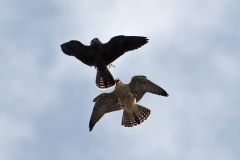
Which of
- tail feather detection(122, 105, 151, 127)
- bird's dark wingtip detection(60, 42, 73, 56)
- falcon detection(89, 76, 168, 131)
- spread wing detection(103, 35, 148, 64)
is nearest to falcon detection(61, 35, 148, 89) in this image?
spread wing detection(103, 35, 148, 64)

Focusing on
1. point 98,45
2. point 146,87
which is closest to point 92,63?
point 98,45

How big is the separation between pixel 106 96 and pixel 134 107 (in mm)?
894

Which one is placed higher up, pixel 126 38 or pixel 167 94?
pixel 126 38

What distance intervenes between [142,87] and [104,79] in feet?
4.23

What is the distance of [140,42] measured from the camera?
1781 centimetres

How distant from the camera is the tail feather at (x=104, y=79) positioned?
1761 cm

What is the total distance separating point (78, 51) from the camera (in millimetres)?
18203

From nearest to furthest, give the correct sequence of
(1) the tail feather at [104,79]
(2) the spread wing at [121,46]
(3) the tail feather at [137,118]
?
(1) the tail feather at [104,79], (2) the spread wing at [121,46], (3) the tail feather at [137,118]

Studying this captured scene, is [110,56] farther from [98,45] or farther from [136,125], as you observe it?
[136,125]

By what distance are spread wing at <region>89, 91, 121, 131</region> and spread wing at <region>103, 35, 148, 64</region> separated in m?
1.24

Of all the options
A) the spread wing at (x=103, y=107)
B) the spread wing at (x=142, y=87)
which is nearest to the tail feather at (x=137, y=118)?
the spread wing at (x=103, y=107)

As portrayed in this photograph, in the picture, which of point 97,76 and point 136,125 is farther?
point 136,125

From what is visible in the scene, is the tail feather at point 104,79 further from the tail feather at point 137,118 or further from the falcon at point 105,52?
the tail feather at point 137,118

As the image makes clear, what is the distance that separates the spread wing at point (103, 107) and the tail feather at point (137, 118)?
419mm
